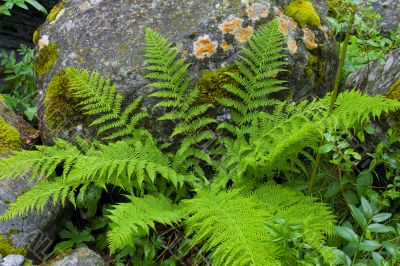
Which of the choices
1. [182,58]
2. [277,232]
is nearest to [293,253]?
[277,232]

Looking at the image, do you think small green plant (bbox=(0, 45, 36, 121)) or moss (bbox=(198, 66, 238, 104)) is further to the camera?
small green plant (bbox=(0, 45, 36, 121))

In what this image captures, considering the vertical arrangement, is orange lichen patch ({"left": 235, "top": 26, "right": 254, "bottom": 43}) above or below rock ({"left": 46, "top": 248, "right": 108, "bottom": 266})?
above

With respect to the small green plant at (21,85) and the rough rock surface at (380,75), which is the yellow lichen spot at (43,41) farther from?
the rough rock surface at (380,75)

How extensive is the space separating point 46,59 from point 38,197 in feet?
4.73

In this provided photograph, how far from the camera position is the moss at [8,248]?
127 inches

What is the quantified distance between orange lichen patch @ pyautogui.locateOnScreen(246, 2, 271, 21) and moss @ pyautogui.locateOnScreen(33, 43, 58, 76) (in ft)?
5.76

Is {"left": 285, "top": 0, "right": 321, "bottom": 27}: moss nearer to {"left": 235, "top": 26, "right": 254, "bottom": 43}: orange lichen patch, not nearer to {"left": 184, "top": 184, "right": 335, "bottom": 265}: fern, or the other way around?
{"left": 235, "top": 26, "right": 254, "bottom": 43}: orange lichen patch

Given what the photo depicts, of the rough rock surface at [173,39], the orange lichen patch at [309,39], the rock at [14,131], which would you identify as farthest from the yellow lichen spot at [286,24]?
the rock at [14,131]

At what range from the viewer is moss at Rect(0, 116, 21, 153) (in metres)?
3.94

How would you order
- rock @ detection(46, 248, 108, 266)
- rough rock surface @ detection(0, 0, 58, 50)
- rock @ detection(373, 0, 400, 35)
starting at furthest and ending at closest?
rough rock surface @ detection(0, 0, 58, 50)
rock @ detection(373, 0, 400, 35)
rock @ detection(46, 248, 108, 266)

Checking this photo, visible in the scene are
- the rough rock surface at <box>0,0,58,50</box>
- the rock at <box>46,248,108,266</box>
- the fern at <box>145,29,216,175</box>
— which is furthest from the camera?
the rough rock surface at <box>0,0,58,50</box>

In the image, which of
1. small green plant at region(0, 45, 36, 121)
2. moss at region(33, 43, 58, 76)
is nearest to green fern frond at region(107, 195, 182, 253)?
moss at region(33, 43, 58, 76)

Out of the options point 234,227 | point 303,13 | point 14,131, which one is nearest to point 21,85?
point 14,131

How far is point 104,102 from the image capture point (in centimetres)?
375
